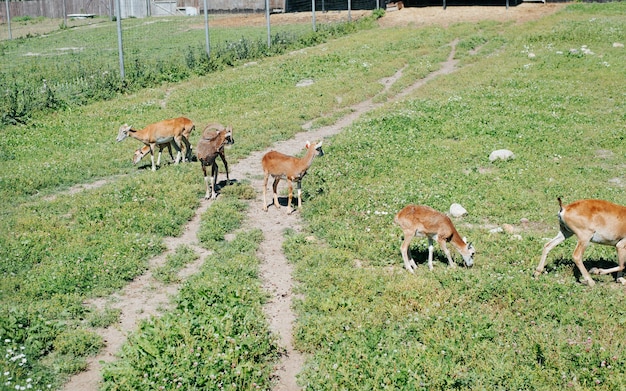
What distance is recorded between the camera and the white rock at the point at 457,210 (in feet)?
43.5

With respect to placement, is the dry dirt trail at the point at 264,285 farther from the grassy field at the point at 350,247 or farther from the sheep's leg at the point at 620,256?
Result: the sheep's leg at the point at 620,256

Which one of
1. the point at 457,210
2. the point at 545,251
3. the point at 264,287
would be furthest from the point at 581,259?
the point at 264,287

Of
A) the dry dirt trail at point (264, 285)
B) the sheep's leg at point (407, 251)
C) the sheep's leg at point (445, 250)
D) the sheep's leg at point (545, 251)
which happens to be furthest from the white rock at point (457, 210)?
the dry dirt trail at point (264, 285)

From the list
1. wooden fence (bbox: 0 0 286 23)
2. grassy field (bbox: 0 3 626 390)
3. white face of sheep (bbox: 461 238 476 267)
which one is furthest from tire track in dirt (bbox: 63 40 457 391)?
wooden fence (bbox: 0 0 286 23)

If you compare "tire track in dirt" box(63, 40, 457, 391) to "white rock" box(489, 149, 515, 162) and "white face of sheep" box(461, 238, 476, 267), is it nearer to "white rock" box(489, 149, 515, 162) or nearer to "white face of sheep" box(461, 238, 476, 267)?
"white face of sheep" box(461, 238, 476, 267)

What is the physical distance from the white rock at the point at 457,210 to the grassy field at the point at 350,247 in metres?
0.16

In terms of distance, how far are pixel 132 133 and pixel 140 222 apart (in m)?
5.25

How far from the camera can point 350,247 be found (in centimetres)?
1200

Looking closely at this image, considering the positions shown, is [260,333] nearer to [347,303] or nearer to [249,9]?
[347,303]

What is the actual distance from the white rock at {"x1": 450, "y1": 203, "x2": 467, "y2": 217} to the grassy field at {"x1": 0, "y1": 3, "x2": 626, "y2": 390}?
6.4 inches

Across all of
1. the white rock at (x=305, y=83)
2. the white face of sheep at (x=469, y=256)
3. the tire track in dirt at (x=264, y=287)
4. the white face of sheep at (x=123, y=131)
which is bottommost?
the tire track in dirt at (x=264, y=287)

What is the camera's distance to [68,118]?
76.4ft

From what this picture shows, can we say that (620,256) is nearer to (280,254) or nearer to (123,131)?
(280,254)

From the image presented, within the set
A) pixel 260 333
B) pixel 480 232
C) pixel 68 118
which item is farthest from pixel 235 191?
pixel 68 118
